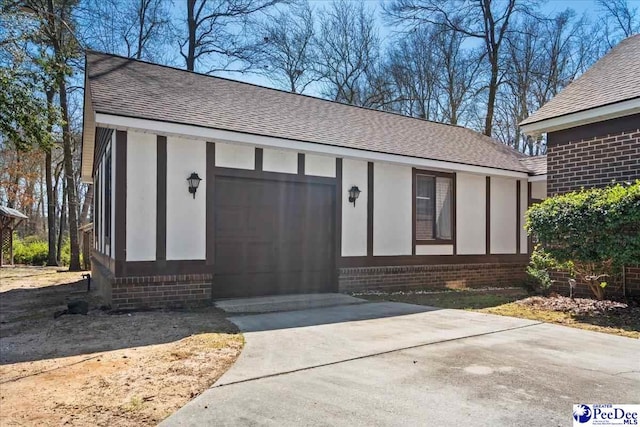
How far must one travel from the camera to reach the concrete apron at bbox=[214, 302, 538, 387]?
4.48 meters

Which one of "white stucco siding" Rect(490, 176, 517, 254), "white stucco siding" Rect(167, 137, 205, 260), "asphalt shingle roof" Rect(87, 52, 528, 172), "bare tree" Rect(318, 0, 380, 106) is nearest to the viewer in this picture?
"white stucco siding" Rect(167, 137, 205, 260)

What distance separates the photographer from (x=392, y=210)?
10484mm

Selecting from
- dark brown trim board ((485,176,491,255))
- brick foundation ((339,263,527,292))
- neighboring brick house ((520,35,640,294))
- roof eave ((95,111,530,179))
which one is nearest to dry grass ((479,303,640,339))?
neighboring brick house ((520,35,640,294))

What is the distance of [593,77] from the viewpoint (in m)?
9.54

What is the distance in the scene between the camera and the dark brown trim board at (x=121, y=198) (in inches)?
292

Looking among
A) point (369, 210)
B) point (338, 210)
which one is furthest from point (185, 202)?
point (369, 210)

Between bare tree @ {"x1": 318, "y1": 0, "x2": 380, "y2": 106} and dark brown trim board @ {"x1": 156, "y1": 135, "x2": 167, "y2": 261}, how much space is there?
18.1m

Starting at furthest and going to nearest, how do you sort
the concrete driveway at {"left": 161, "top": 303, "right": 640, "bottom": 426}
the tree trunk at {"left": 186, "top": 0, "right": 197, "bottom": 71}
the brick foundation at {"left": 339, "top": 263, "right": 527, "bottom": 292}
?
the tree trunk at {"left": 186, "top": 0, "right": 197, "bottom": 71}, the brick foundation at {"left": 339, "top": 263, "right": 527, "bottom": 292}, the concrete driveway at {"left": 161, "top": 303, "right": 640, "bottom": 426}

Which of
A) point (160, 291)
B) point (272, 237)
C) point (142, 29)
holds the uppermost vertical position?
point (142, 29)

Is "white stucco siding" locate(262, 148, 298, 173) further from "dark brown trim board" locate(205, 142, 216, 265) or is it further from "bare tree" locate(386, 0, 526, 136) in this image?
"bare tree" locate(386, 0, 526, 136)

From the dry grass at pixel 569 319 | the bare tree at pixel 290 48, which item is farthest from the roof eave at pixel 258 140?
the bare tree at pixel 290 48

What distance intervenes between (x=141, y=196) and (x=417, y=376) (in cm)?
558

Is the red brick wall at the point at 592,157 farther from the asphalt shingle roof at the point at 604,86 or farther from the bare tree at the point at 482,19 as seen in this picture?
the bare tree at the point at 482,19

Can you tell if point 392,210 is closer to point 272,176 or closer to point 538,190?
point 272,176
